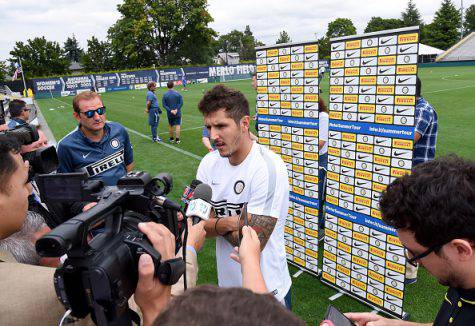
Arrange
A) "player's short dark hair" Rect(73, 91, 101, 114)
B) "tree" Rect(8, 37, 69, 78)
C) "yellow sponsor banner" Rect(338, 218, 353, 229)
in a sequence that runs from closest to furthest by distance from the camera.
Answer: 1. "yellow sponsor banner" Rect(338, 218, 353, 229)
2. "player's short dark hair" Rect(73, 91, 101, 114)
3. "tree" Rect(8, 37, 69, 78)

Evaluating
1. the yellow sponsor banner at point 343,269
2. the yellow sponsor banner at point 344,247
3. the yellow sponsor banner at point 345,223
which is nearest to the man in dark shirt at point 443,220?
the yellow sponsor banner at point 345,223

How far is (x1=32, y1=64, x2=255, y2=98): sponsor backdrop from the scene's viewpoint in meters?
37.5

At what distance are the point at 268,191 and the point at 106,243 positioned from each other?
4.67 ft

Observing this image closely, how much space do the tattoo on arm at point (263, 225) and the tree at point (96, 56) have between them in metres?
73.0

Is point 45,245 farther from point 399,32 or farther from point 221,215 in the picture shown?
point 399,32

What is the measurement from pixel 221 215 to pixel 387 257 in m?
1.84

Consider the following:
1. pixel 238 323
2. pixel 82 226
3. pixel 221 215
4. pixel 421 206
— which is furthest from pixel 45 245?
pixel 221 215

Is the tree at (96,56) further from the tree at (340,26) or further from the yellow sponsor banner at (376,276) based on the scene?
the yellow sponsor banner at (376,276)

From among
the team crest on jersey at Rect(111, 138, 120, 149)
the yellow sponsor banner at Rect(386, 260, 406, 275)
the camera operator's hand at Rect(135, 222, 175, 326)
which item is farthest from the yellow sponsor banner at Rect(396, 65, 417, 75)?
the team crest on jersey at Rect(111, 138, 120, 149)

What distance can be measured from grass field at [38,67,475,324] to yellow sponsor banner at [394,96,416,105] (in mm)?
2213

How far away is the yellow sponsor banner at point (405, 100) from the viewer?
3.11 meters

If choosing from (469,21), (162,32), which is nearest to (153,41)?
(162,32)

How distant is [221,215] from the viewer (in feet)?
9.34

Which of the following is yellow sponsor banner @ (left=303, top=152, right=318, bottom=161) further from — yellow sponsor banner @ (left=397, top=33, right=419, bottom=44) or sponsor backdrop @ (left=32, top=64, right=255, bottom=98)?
sponsor backdrop @ (left=32, top=64, right=255, bottom=98)
